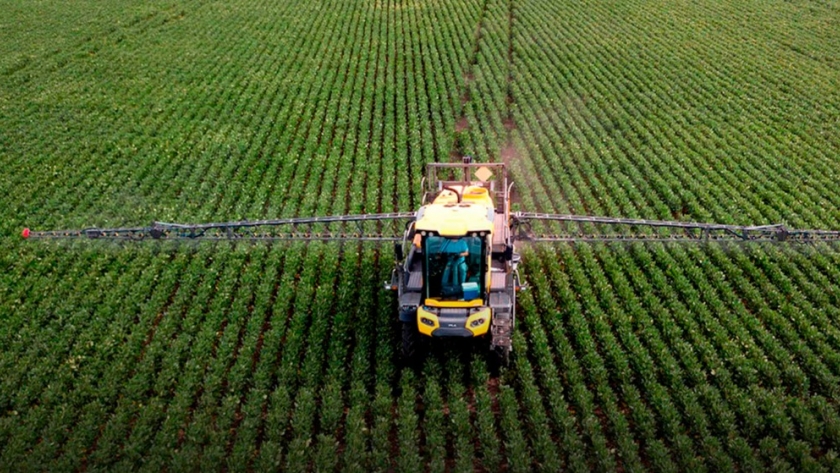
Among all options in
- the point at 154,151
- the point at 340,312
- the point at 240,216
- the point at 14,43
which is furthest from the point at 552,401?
the point at 14,43

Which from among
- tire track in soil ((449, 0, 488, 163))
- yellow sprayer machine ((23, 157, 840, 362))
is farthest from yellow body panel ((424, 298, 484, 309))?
tire track in soil ((449, 0, 488, 163))

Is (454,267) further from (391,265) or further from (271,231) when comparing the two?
(271,231)

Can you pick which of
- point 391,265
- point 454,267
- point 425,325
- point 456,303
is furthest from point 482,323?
point 391,265

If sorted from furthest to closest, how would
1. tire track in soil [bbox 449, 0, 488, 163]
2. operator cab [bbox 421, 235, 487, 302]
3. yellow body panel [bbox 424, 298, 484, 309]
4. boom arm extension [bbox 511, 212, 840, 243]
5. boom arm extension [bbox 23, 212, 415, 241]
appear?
tire track in soil [bbox 449, 0, 488, 163] → boom arm extension [bbox 511, 212, 840, 243] → boom arm extension [bbox 23, 212, 415, 241] → yellow body panel [bbox 424, 298, 484, 309] → operator cab [bbox 421, 235, 487, 302]

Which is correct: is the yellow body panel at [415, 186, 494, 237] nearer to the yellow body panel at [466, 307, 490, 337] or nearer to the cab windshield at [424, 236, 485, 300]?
the cab windshield at [424, 236, 485, 300]

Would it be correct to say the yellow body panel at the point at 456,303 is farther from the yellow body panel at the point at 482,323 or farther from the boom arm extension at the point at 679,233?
the boom arm extension at the point at 679,233
